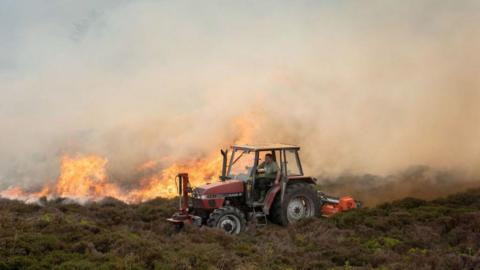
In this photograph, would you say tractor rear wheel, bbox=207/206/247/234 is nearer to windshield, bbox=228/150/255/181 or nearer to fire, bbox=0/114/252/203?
windshield, bbox=228/150/255/181

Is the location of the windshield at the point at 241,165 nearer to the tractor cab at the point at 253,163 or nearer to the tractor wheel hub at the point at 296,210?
the tractor cab at the point at 253,163

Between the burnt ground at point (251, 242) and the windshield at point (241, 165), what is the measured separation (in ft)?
6.44

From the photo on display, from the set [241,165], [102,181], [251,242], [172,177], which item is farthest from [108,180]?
[251,242]

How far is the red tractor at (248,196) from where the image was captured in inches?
649

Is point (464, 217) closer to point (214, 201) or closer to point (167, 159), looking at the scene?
point (214, 201)

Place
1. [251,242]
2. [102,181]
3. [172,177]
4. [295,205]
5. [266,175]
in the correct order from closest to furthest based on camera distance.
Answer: [251,242]
[266,175]
[295,205]
[172,177]
[102,181]

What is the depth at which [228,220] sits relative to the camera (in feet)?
53.7

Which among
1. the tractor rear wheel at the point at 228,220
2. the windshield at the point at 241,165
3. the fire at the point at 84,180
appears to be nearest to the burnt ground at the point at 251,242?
the tractor rear wheel at the point at 228,220

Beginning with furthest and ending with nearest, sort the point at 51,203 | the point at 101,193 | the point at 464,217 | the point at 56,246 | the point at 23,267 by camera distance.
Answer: the point at 101,193 < the point at 51,203 < the point at 464,217 < the point at 56,246 < the point at 23,267

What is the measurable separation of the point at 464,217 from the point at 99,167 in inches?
599

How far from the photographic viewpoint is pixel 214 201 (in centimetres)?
1684

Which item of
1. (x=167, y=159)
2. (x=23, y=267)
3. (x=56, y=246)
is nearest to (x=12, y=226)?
(x=56, y=246)

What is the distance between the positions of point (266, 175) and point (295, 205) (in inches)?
58.9

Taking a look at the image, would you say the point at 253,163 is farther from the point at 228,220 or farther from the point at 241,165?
the point at 228,220
